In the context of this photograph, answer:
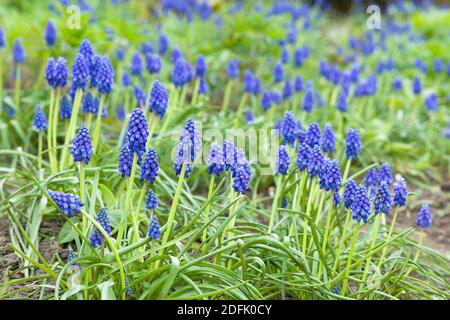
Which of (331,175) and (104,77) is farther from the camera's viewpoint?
(104,77)

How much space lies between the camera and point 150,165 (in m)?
3.43

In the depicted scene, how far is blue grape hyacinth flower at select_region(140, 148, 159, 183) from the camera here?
3398 millimetres

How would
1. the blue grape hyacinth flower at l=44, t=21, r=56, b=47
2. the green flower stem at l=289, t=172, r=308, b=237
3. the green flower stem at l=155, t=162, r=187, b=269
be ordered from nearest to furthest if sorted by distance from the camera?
1. the green flower stem at l=155, t=162, r=187, b=269
2. the green flower stem at l=289, t=172, r=308, b=237
3. the blue grape hyacinth flower at l=44, t=21, r=56, b=47

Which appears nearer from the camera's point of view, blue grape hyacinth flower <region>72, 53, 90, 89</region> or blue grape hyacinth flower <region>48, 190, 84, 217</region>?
blue grape hyacinth flower <region>48, 190, 84, 217</region>

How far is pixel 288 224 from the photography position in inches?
177

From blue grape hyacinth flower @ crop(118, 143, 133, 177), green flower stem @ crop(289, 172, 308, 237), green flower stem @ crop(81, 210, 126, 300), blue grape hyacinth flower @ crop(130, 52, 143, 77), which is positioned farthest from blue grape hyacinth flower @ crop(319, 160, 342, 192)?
blue grape hyacinth flower @ crop(130, 52, 143, 77)

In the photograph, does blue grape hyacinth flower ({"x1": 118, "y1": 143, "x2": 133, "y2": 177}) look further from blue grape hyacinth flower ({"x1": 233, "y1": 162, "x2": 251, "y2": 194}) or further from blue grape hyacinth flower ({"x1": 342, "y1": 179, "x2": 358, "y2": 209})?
blue grape hyacinth flower ({"x1": 342, "y1": 179, "x2": 358, "y2": 209})

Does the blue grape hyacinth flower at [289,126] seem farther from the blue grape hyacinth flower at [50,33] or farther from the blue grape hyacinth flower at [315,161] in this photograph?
the blue grape hyacinth flower at [50,33]

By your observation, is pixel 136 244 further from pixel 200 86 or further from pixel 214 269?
pixel 200 86

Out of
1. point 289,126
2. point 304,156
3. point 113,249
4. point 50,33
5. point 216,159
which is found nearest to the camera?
point 113,249

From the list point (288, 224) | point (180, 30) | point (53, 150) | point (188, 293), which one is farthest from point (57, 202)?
point (180, 30)

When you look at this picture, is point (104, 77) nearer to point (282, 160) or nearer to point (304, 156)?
point (282, 160)

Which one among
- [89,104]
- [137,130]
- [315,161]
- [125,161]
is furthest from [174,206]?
[89,104]

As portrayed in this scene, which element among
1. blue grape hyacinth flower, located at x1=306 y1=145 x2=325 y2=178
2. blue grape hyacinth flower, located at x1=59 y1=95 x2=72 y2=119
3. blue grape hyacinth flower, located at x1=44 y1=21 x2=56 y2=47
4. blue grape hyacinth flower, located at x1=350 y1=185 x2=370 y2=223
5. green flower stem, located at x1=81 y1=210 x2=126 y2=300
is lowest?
green flower stem, located at x1=81 y1=210 x2=126 y2=300
